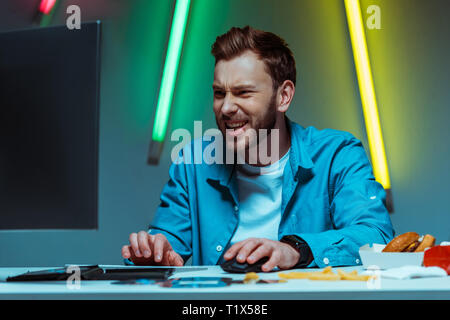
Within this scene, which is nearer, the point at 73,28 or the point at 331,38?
the point at 331,38

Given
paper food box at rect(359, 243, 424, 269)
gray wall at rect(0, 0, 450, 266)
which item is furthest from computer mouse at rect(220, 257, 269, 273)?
gray wall at rect(0, 0, 450, 266)

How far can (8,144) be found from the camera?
285 cm

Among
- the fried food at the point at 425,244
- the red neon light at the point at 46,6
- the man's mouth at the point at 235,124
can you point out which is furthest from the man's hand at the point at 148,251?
the red neon light at the point at 46,6

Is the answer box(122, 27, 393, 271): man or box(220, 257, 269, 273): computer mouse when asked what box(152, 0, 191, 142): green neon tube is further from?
box(220, 257, 269, 273): computer mouse

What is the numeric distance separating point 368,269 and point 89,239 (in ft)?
6.66

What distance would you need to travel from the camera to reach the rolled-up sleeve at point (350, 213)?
1.17 metres

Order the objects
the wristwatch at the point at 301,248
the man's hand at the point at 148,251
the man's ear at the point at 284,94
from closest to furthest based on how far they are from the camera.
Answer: the wristwatch at the point at 301,248
the man's hand at the point at 148,251
the man's ear at the point at 284,94

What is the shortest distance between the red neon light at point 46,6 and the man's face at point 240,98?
1.58m

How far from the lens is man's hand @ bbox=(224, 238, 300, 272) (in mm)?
997

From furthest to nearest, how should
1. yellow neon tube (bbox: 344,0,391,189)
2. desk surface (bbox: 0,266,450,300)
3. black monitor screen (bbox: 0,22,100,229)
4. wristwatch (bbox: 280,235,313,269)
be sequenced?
black monitor screen (bbox: 0,22,100,229), yellow neon tube (bbox: 344,0,391,189), wristwatch (bbox: 280,235,313,269), desk surface (bbox: 0,266,450,300)

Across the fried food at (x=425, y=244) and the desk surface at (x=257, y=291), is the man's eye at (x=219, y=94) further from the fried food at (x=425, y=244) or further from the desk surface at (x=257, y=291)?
the desk surface at (x=257, y=291)

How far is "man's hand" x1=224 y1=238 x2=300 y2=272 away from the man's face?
1.99 feet
